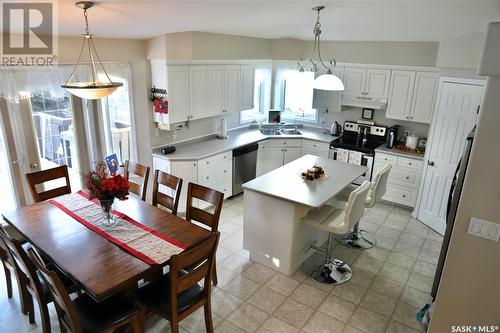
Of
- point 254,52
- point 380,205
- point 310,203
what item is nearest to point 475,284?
point 310,203

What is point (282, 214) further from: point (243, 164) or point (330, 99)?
point (330, 99)

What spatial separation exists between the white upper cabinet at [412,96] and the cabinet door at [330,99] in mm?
846

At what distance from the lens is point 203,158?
4.89 m

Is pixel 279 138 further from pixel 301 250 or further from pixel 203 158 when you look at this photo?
pixel 301 250

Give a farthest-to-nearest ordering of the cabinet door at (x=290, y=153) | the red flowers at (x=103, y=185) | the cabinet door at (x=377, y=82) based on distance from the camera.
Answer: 1. the cabinet door at (x=290, y=153)
2. the cabinet door at (x=377, y=82)
3. the red flowers at (x=103, y=185)

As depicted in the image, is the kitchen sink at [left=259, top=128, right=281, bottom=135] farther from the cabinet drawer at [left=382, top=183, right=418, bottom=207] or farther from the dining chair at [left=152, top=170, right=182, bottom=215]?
the dining chair at [left=152, top=170, right=182, bottom=215]

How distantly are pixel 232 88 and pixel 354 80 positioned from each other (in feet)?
6.80

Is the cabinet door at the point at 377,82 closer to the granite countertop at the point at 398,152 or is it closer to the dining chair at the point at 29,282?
the granite countertop at the point at 398,152

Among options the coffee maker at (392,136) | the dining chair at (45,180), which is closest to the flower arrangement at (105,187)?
the dining chair at (45,180)

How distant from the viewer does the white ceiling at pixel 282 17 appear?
2.90 m

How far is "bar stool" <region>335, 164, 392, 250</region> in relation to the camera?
155 inches

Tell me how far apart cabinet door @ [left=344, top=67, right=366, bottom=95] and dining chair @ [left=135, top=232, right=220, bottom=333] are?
4.26m

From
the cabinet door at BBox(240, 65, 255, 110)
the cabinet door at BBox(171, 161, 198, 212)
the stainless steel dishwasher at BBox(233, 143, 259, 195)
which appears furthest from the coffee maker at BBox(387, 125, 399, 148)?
the cabinet door at BBox(171, 161, 198, 212)

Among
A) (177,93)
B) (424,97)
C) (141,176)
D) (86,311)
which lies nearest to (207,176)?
(177,93)
